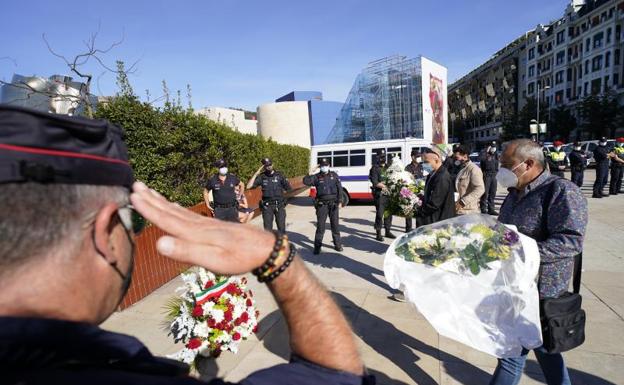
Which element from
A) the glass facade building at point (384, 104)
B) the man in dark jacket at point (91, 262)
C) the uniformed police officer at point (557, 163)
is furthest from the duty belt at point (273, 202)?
the glass facade building at point (384, 104)

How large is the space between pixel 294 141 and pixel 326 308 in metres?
35.1

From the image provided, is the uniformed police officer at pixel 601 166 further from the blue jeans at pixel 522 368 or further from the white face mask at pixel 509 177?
the blue jeans at pixel 522 368

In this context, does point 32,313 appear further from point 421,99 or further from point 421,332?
point 421,99

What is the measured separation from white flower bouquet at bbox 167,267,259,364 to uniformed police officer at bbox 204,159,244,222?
13.5ft

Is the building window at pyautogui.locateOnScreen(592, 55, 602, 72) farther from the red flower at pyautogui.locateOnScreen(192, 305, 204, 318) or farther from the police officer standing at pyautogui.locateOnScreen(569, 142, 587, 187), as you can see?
the red flower at pyautogui.locateOnScreen(192, 305, 204, 318)

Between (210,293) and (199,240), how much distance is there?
2191 millimetres

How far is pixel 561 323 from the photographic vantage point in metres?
2.21

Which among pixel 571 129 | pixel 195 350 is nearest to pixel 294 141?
pixel 195 350

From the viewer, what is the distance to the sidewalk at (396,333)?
313 cm

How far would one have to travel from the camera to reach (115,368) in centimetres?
73

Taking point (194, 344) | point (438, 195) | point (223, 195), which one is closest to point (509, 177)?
point (438, 195)

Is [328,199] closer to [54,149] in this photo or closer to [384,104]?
[54,149]

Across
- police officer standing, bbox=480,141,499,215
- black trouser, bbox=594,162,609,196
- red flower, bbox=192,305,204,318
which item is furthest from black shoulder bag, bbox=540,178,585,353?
black trouser, bbox=594,162,609,196

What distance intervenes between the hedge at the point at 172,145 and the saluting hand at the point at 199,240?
504 centimetres
